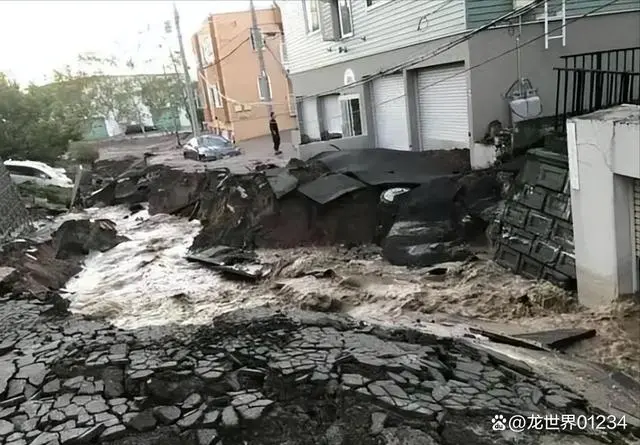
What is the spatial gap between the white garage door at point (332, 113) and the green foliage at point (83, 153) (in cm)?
1355

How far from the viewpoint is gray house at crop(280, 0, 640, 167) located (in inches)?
489

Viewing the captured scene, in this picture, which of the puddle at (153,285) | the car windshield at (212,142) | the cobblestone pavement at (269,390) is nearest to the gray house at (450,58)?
the puddle at (153,285)

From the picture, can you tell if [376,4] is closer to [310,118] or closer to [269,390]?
[310,118]

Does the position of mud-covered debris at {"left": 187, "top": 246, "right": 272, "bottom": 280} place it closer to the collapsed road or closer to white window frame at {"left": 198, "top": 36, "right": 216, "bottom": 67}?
the collapsed road

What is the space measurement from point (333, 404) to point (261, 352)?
1318mm

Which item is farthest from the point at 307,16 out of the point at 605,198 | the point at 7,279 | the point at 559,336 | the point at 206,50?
the point at 206,50

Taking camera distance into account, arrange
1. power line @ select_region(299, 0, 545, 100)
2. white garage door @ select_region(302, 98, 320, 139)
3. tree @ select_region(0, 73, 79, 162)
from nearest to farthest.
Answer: power line @ select_region(299, 0, 545, 100) < tree @ select_region(0, 73, 79, 162) < white garage door @ select_region(302, 98, 320, 139)

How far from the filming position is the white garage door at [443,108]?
13.6m

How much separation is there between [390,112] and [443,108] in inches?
112

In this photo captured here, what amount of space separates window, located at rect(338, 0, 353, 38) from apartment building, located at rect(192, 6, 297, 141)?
14257 mm

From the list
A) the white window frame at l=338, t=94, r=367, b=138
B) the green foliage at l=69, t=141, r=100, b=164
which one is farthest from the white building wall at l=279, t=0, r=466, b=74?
the green foliage at l=69, t=141, r=100, b=164

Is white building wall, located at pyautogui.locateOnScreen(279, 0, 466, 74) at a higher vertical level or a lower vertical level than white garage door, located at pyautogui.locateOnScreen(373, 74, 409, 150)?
higher

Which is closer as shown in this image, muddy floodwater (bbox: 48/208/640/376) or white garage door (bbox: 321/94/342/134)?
muddy floodwater (bbox: 48/208/640/376)

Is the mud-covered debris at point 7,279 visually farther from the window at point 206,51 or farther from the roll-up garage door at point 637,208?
the window at point 206,51
